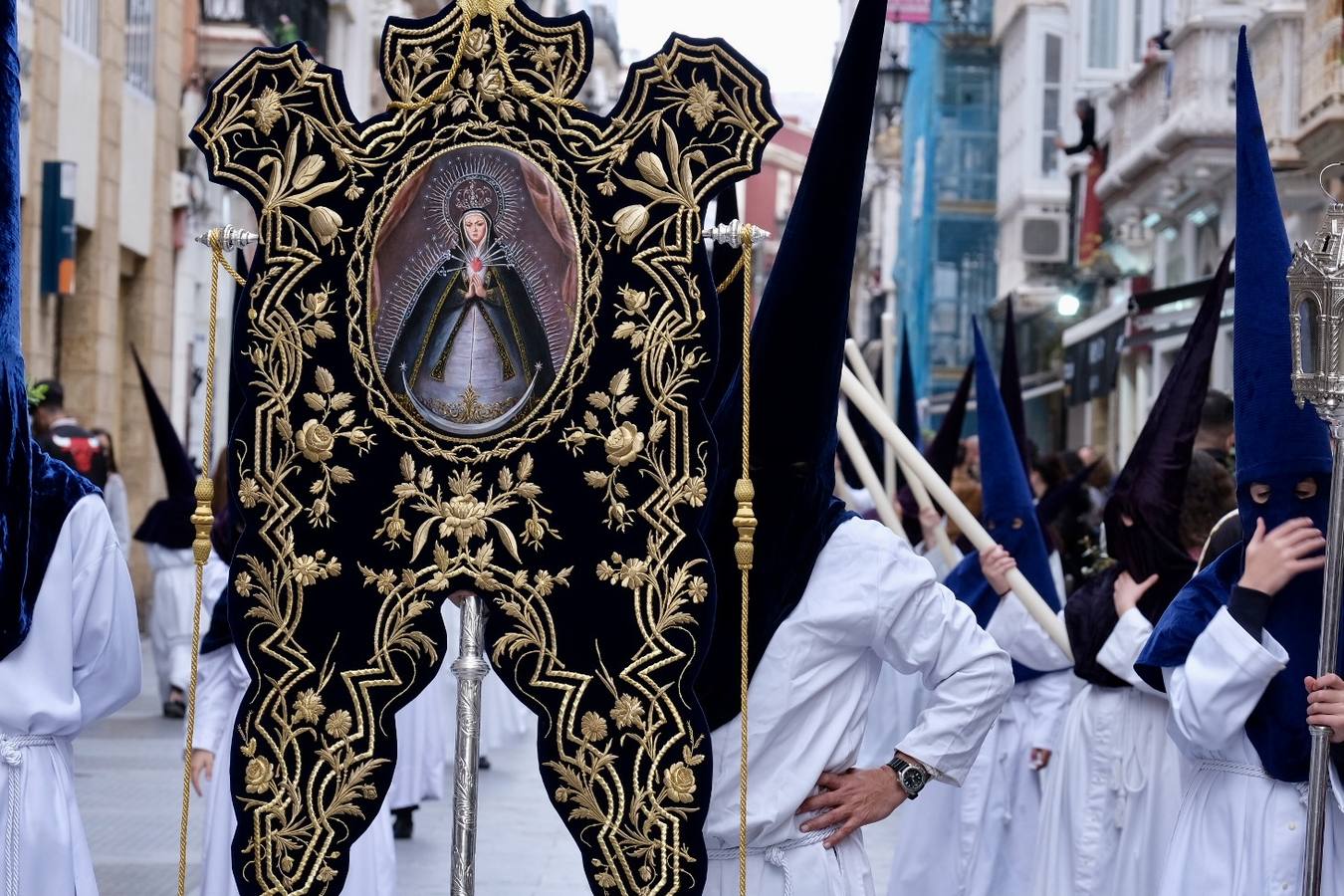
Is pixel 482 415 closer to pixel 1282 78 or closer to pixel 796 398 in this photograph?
pixel 796 398

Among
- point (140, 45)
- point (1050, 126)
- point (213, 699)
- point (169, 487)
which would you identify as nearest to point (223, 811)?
point (213, 699)

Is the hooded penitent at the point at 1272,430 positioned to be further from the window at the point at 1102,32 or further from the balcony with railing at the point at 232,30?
the window at the point at 1102,32

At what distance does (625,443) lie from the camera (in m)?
4.52

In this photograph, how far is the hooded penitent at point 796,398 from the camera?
464 centimetres

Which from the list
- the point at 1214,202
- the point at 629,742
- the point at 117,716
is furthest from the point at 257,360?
the point at 1214,202

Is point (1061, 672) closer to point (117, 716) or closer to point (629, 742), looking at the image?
point (629, 742)

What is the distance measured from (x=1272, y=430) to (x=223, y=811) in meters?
3.72

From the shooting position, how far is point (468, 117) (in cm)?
459

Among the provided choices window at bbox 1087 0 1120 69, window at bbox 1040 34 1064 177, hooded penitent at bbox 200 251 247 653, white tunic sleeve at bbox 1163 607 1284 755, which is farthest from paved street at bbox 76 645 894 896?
window at bbox 1040 34 1064 177

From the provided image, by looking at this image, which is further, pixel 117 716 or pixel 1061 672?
pixel 117 716

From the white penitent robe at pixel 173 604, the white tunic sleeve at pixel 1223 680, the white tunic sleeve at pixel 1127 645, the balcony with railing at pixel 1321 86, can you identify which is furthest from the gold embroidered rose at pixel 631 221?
the balcony with railing at pixel 1321 86

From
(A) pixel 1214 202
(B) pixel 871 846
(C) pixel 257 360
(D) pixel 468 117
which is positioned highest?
(A) pixel 1214 202

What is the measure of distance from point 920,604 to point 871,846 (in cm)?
661

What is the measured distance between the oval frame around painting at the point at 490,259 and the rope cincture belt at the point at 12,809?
4.58 ft
